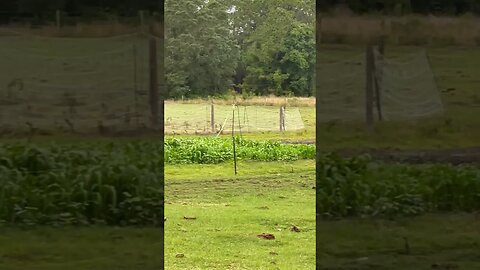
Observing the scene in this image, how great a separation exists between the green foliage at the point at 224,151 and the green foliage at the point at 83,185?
1.43m

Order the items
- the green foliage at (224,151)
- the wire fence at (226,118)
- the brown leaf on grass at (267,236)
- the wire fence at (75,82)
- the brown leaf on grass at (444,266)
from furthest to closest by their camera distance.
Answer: the green foliage at (224,151), the wire fence at (226,118), the brown leaf on grass at (267,236), the brown leaf on grass at (444,266), the wire fence at (75,82)

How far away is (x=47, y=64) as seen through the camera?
2035 millimetres

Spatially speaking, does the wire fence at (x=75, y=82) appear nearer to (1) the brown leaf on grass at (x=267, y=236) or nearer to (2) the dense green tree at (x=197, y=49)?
(2) the dense green tree at (x=197, y=49)

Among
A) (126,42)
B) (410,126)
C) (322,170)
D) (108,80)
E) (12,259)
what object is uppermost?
(126,42)

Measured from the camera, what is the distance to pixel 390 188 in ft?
7.02

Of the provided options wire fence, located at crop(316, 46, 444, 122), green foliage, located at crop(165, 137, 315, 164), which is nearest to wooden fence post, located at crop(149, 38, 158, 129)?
wire fence, located at crop(316, 46, 444, 122)

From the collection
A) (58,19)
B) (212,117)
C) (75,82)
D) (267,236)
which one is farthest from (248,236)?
(58,19)

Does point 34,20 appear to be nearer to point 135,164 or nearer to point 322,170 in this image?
point 135,164

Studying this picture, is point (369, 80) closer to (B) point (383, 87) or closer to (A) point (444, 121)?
(B) point (383, 87)

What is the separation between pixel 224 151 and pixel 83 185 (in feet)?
5.57

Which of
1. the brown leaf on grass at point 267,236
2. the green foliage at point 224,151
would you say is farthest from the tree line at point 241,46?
the brown leaf on grass at point 267,236

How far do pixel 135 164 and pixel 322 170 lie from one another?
62 centimetres

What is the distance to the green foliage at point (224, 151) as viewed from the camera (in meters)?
3.54

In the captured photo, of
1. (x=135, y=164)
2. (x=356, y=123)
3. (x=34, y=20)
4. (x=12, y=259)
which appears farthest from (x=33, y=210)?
(x=356, y=123)
